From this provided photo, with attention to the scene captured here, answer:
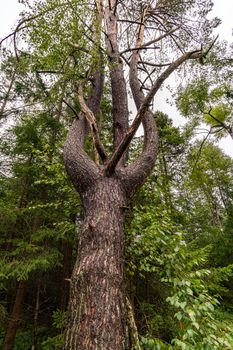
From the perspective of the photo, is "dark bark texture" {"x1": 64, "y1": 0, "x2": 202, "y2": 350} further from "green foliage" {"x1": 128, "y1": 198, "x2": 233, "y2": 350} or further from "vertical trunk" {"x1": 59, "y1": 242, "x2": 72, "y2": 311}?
"vertical trunk" {"x1": 59, "y1": 242, "x2": 72, "y2": 311}

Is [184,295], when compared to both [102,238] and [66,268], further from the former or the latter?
[66,268]

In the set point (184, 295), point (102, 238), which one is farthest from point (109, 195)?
point (184, 295)

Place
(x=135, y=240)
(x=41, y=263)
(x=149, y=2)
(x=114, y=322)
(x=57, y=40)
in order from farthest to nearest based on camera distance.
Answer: (x=149, y=2) < (x=41, y=263) < (x=57, y=40) < (x=135, y=240) < (x=114, y=322)

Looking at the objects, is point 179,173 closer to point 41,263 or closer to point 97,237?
point 41,263

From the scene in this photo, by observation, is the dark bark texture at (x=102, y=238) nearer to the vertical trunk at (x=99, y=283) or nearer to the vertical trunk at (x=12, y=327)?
the vertical trunk at (x=99, y=283)

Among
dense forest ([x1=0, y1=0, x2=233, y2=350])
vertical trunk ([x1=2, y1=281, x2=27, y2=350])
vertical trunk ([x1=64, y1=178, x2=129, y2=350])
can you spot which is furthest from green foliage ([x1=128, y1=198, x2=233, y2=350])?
vertical trunk ([x1=2, y1=281, x2=27, y2=350])

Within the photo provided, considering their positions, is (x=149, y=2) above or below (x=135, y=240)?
above

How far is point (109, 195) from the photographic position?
2.35 m

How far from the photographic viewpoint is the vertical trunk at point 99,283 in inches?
56.5

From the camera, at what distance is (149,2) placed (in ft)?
20.4

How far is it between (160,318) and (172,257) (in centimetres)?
142

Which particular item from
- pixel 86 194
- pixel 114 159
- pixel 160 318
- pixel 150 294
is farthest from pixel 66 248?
pixel 114 159

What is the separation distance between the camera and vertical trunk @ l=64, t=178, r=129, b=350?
144cm

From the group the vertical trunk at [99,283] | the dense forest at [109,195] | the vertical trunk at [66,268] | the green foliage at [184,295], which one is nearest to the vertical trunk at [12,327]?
the dense forest at [109,195]
